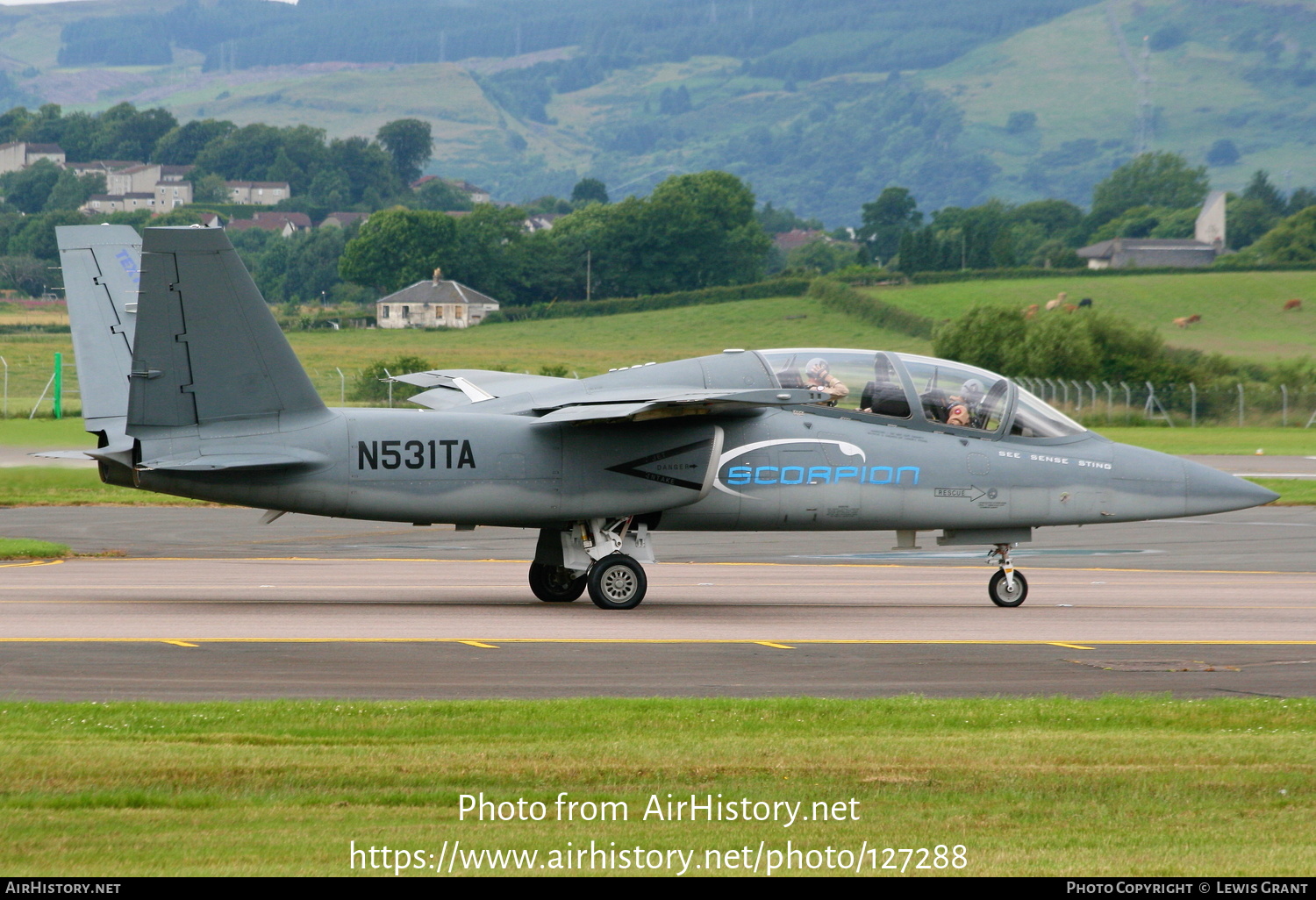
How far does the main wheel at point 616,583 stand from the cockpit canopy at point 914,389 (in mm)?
2955

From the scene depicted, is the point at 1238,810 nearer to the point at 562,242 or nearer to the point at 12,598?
the point at 12,598

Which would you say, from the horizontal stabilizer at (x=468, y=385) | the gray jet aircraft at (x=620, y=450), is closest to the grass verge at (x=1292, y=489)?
the gray jet aircraft at (x=620, y=450)

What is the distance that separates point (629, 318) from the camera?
4744 inches

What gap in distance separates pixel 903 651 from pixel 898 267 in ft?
505

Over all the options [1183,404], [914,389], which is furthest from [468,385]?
[1183,404]

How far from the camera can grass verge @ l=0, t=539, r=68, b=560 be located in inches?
920

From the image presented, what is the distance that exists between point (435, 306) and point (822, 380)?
113 meters

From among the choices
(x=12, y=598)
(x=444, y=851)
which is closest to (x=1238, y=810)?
(x=444, y=851)

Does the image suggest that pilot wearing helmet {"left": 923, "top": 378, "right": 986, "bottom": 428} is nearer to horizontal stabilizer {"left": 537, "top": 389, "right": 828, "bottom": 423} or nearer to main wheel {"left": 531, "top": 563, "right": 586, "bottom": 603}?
horizontal stabilizer {"left": 537, "top": 389, "right": 828, "bottom": 423}

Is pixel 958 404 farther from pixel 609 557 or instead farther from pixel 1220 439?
pixel 1220 439

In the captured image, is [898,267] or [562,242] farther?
[898,267]

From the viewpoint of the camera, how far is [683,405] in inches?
661

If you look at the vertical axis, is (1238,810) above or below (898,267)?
below
